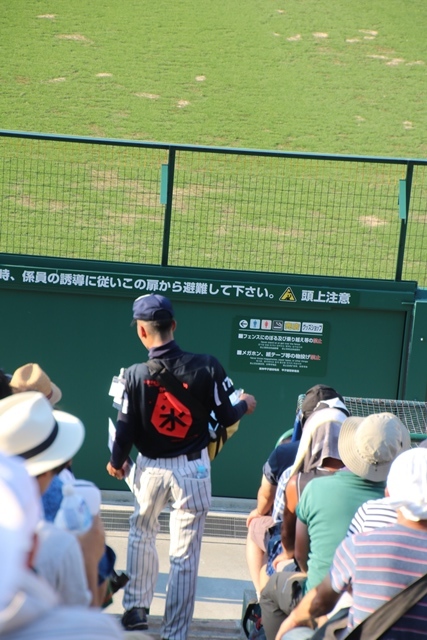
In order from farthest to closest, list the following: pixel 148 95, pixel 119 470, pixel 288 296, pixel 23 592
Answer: pixel 148 95
pixel 288 296
pixel 119 470
pixel 23 592

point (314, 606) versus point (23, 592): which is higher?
point (23, 592)

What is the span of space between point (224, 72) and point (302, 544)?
76.7 feet

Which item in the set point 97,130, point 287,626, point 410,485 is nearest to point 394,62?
point 97,130

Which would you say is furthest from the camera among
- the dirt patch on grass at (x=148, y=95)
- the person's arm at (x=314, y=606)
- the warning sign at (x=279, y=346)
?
the dirt patch on grass at (x=148, y=95)

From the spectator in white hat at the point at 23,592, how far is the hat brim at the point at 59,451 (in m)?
1.28

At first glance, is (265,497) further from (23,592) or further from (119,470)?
(23,592)

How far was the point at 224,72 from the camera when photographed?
2586 cm

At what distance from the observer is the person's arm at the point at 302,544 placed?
393cm

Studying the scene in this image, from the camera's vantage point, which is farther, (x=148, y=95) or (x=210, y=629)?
(x=148, y=95)

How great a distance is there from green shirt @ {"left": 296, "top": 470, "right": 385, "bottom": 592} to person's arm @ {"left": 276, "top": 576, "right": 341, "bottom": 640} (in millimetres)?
213

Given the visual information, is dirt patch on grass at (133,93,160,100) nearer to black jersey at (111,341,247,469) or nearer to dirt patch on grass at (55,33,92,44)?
dirt patch on grass at (55,33,92,44)

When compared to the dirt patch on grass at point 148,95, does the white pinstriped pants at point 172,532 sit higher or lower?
lower

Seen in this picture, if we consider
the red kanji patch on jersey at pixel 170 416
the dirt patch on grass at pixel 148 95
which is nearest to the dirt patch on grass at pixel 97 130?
the dirt patch on grass at pixel 148 95

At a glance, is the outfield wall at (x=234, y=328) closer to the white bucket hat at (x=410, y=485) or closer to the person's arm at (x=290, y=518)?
the person's arm at (x=290, y=518)
